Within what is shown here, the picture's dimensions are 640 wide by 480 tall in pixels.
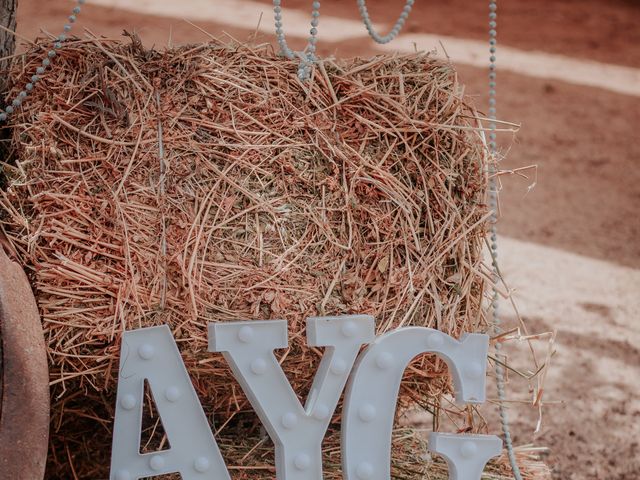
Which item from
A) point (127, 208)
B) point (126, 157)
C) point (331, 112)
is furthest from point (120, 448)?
point (331, 112)

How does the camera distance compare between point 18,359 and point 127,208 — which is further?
point 127,208

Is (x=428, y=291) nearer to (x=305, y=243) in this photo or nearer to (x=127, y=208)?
(x=305, y=243)

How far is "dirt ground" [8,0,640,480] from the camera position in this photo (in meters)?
2.36

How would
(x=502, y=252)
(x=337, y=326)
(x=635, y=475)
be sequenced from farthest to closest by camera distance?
(x=502, y=252), (x=635, y=475), (x=337, y=326)

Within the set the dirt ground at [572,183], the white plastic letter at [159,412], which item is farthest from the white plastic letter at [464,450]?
the dirt ground at [572,183]

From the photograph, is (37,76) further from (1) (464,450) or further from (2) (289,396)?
(1) (464,450)

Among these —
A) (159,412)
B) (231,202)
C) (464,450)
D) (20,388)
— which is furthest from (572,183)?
(20,388)

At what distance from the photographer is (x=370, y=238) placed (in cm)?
153

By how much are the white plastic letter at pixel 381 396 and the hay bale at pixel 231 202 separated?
6 cm

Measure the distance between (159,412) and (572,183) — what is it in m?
3.06

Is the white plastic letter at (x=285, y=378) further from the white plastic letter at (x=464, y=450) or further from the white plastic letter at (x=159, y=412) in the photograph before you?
the white plastic letter at (x=464, y=450)

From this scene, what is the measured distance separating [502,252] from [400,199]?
6.56ft

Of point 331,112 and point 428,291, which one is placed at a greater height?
point 331,112

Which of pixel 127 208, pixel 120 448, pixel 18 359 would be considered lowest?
pixel 120 448
